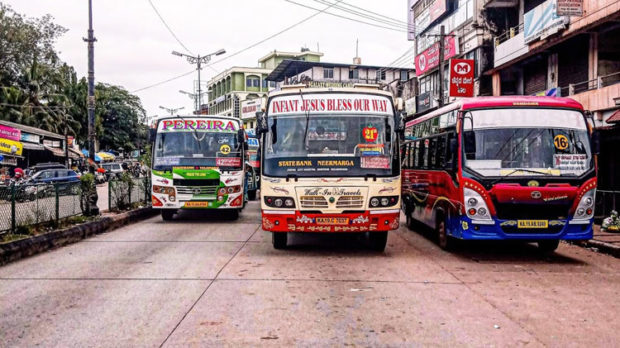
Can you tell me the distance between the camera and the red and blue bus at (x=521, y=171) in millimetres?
9273

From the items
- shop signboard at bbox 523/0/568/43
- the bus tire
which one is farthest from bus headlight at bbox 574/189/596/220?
shop signboard at bbox 523/0/568/43

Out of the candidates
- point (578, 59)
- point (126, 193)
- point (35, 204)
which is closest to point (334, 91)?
point (35, 204)

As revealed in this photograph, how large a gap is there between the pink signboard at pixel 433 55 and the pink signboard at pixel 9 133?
2235cm

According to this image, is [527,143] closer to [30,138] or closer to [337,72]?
[30,138]

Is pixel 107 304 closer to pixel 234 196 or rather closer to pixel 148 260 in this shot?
pixel 148 260

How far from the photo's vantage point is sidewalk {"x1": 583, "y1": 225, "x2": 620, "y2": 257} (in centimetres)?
1080

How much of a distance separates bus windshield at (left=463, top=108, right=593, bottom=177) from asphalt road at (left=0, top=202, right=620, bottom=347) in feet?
5.40

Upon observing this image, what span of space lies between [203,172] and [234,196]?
44.0 inches

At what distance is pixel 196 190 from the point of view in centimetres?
1551

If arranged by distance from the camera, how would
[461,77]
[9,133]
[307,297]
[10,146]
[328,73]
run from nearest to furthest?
1. [307,297]
2. [461,77]
3. [10,146]
4. [9,133]
5. [328,73]

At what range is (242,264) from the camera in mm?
9047

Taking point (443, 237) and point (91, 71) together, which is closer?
point (443, 237)

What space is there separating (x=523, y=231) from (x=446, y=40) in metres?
24.2

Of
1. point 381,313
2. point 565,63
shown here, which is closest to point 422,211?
point 381,313
